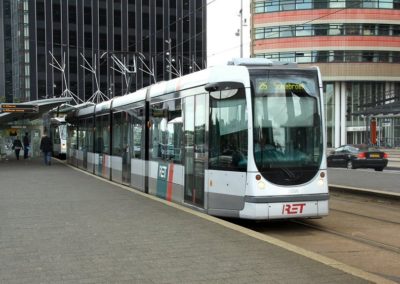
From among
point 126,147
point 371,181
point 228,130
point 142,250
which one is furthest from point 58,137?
point 142,250

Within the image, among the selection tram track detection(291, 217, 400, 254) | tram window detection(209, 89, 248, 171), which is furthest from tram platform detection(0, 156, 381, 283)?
tram track detection(291, 217, 400, 254)

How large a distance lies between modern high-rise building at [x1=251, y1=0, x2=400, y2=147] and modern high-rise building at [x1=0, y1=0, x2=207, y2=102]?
55.0ft

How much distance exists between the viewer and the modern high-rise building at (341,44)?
5888cm

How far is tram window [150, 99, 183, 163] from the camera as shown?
37.2ft

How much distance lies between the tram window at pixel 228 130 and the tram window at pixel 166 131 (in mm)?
1564

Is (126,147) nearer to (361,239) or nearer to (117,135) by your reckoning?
(117,135)

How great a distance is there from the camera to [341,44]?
194 feet

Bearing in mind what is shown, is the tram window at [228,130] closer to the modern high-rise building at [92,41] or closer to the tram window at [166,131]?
the tram window at [166,131]

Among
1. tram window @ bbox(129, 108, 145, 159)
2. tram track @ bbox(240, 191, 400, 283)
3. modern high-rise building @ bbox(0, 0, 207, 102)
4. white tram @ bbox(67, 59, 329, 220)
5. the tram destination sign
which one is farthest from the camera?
modern high-rise building @ bbox(0, 0, 207, 102)

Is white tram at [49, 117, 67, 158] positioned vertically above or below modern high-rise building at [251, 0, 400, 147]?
below

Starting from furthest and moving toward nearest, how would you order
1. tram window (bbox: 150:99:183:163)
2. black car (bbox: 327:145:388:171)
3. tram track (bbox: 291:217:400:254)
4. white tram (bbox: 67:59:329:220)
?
1. black car (bbox: 327:145:388:171)
2. tram window (bbox: 150:99:183:163)
3. white tram (bbox: 67:59:329:220)
4. tram track (bbox: 291:217:400:254)

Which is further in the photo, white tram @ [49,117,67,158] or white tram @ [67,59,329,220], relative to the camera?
white tram @ [49,117,67,158]

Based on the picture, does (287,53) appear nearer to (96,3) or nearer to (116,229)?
(96,3)

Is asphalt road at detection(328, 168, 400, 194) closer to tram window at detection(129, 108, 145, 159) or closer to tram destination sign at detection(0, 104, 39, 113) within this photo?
tram window at detection(129, 108, 145, 159)
